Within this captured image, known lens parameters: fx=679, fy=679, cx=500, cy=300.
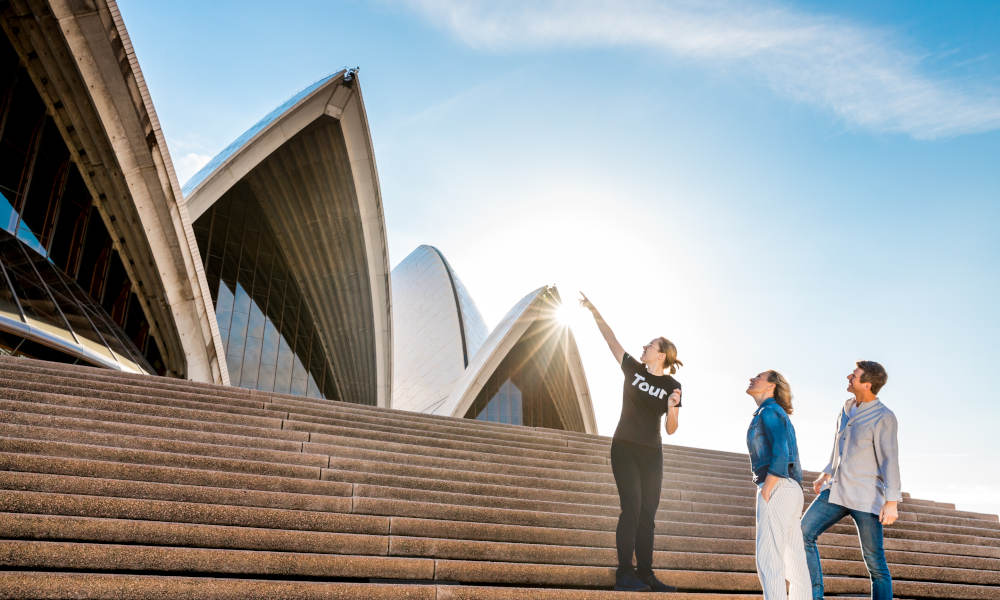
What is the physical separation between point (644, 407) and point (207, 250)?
15262mm

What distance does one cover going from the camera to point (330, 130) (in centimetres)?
1605

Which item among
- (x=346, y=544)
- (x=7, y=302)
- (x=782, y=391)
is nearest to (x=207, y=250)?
(x=7, y=302)

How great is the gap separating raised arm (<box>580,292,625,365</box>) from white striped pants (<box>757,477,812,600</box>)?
113 cm

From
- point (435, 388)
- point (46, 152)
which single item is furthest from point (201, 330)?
point (435, 388)

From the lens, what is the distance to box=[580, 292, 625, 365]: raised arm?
13.3 feet

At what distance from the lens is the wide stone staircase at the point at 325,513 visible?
10.3 ft

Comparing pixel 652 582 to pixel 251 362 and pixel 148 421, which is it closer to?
pixel 148 421

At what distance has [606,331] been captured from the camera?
13.6ft

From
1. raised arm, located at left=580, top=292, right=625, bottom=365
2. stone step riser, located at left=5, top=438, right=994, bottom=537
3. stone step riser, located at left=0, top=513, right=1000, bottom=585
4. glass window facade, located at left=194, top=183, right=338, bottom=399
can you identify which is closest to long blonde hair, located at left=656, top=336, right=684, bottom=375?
raised arm, located at left=580, top=292, right=625, bottom=365

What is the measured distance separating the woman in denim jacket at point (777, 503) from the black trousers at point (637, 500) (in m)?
0.54

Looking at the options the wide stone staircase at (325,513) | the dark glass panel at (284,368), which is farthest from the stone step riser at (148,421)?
the dark glass panel at (284,368)

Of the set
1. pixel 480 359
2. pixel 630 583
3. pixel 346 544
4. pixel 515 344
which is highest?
pixel 515 344

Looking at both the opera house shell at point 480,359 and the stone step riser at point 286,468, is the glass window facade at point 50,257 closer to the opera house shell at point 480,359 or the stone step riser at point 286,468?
the stone step riser at point 286,468

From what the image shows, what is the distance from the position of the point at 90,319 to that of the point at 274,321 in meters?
7.22
